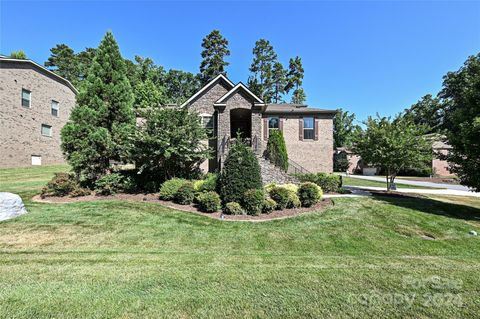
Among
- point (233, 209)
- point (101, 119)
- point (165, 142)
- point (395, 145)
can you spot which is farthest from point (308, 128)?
point (101, 119)

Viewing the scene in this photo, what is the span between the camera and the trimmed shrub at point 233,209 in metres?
8.68

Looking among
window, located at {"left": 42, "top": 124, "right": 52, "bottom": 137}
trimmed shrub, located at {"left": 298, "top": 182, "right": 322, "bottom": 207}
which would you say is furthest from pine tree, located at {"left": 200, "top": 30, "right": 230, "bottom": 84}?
trimmed shrub, located at {"left": 298, "top": 182, "right": 322, "bottom": 207}

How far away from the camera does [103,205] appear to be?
890 cm

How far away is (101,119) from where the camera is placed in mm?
11383

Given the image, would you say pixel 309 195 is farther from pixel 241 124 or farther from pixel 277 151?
pixel 241 124

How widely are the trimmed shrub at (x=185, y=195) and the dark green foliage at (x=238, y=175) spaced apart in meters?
1.46

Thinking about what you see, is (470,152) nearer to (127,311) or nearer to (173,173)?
(127,311)

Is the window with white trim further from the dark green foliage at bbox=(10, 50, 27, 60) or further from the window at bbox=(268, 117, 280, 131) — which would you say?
the window at bbox=(268, 117, 280, 131)

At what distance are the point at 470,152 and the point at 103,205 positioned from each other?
51.8 ft

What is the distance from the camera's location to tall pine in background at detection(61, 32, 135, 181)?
1085 cm

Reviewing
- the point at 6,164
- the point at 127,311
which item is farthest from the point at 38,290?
the point at 6,164

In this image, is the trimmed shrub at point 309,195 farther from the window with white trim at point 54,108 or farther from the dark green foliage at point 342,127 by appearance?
the dark green foliage at point 342,127

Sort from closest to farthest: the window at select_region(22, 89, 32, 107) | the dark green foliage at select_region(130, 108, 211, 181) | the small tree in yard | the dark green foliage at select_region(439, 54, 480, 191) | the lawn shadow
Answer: the dark green foliage at select_region(439, 54, 480, 191) < the lawn shadow < the dark green foliage at select_region(130, 108, 211, 181) < the small tree in yard < the window at select_region(22, 89, 32, 107)

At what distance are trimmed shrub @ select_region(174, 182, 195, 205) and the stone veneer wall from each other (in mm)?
9815
